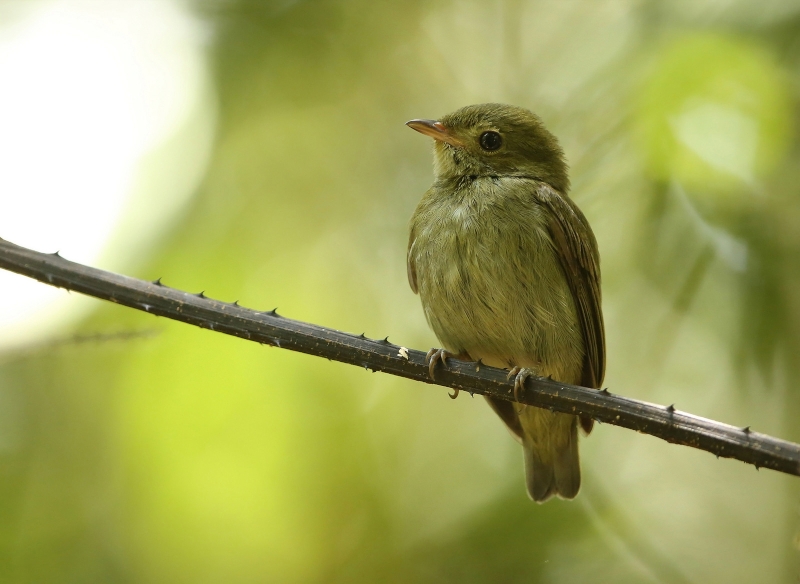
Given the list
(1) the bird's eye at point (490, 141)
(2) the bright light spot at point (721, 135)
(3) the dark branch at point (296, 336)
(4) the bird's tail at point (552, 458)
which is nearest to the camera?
(3) the dark branch at point (296, 336)

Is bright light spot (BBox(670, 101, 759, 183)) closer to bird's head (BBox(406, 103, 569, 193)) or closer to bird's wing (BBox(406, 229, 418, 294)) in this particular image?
bird's head (BBox(406, 103, 569, 193))

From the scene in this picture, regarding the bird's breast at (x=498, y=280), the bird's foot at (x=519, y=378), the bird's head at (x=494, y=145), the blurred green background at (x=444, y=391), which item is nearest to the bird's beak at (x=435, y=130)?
the bird's head at (x=494, y=145)

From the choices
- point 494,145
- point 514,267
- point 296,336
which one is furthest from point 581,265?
point 296,336

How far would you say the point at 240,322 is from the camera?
2.77m

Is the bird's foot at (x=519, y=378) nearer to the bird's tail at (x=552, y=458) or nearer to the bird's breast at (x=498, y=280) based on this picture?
the bird's breast at (x=498, y=280)

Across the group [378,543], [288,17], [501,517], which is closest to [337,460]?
[378,543]

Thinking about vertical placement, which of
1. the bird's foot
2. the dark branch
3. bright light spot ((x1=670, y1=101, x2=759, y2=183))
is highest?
bright light spot ((x1=670, y1=101, x2=759, y2=183))

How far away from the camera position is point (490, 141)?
14.8 feet

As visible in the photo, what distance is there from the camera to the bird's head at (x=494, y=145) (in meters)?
4.45

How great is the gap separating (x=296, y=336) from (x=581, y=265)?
1.95 meters

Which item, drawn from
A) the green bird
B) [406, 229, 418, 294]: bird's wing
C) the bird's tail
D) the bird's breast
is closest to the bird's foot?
the green bird

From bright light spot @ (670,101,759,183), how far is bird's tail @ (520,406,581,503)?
75.7 inches

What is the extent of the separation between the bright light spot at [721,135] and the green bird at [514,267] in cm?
93

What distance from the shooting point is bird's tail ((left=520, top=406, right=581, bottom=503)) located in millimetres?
4395
